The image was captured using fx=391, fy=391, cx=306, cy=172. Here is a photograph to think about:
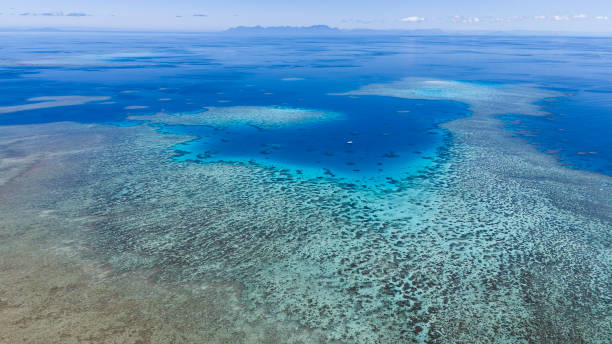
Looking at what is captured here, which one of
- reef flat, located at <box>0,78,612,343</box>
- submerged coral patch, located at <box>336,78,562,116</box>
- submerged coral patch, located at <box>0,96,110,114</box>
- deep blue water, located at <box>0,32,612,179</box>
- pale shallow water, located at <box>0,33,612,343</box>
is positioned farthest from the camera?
submerged coral patch, located at <box>336,78,562,116</box>

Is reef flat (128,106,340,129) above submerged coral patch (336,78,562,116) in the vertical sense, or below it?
below

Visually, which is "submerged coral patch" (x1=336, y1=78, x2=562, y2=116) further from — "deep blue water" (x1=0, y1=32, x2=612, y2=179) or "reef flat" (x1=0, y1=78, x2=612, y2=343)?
"reef flat" (x1=0, y1=78, x2=612, y2=343)

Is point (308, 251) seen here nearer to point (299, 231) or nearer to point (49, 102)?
point (299, 231)

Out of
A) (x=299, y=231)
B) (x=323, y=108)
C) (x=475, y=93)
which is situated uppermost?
(x=475, y=93)

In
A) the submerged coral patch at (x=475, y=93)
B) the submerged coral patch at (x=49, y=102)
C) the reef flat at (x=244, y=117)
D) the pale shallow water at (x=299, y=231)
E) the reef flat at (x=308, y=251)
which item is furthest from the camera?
the submerged coral patch at (x=475, y=93)

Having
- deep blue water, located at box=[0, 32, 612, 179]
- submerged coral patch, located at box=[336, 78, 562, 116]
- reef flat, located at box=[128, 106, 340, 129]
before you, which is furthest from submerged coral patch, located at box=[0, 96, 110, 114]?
submerged coral patch, located at box=[336, 78, 562, 116]

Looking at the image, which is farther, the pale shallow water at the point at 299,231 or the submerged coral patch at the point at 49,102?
the submerged coral patch at the point at 49,102

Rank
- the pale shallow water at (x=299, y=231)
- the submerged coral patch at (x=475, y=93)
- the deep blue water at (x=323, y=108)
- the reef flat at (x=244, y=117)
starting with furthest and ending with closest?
the submerged coral patch at (x=475, y=93)
the reef flat at (x=244, y=117)
the deep blue water at (x=323, y=108)
the pale shallow water at (x=299, y=231)

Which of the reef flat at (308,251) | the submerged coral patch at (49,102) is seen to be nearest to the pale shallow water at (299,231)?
the reef flat at (308,251)

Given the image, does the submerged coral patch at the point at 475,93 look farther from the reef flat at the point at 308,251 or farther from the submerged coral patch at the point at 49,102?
the submerged coral patch at the point at 49,102

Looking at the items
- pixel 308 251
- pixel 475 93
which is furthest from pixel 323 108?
pixel 308 251
